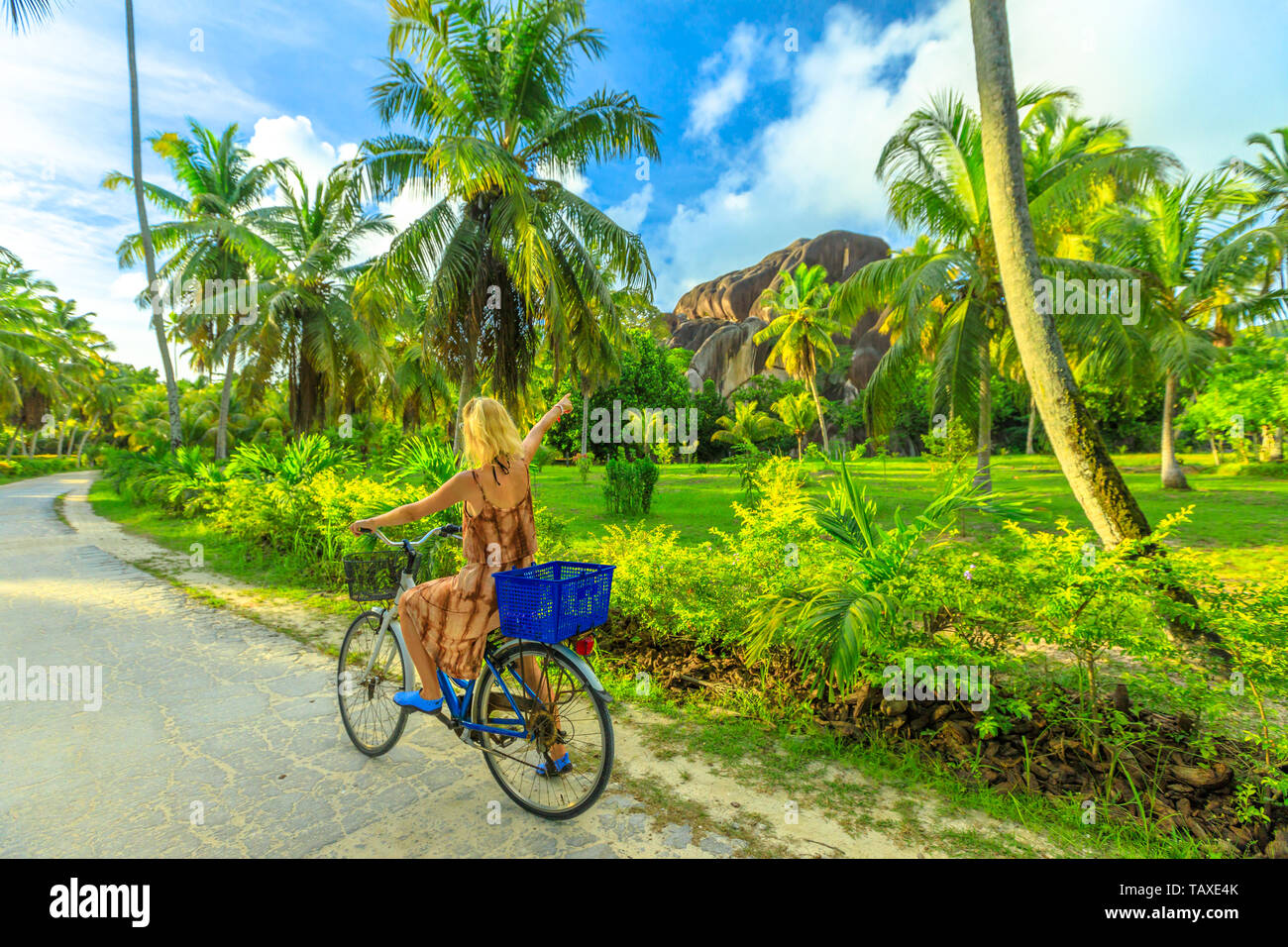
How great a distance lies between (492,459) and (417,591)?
782mm

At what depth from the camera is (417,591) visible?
3.00 m

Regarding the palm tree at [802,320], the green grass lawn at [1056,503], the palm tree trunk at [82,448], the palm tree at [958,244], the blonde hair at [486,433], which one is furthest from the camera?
the palm tree trunk at [82,448]

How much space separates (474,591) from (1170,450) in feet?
64.4

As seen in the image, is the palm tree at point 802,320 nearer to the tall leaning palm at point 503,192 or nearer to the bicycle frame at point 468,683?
the tall leaning palm at point 503,192

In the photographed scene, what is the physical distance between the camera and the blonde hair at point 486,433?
2828 millimetres

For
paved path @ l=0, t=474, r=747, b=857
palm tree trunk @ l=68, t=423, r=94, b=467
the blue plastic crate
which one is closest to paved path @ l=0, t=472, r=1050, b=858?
paved path @ l=0, t=474, r=747, b=857

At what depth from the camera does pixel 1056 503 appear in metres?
13.8

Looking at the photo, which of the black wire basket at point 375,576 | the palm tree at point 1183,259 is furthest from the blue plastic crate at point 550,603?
the palm tree at point 1183,259

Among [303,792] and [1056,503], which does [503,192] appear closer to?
[303,792]

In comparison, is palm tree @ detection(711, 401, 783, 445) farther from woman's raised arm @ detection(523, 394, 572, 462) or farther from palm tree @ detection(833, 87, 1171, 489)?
woman's raised arm @ detection(523, 394, 572, 462)

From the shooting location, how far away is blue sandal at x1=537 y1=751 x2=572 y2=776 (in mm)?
2836

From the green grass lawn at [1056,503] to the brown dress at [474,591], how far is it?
3032 mm
